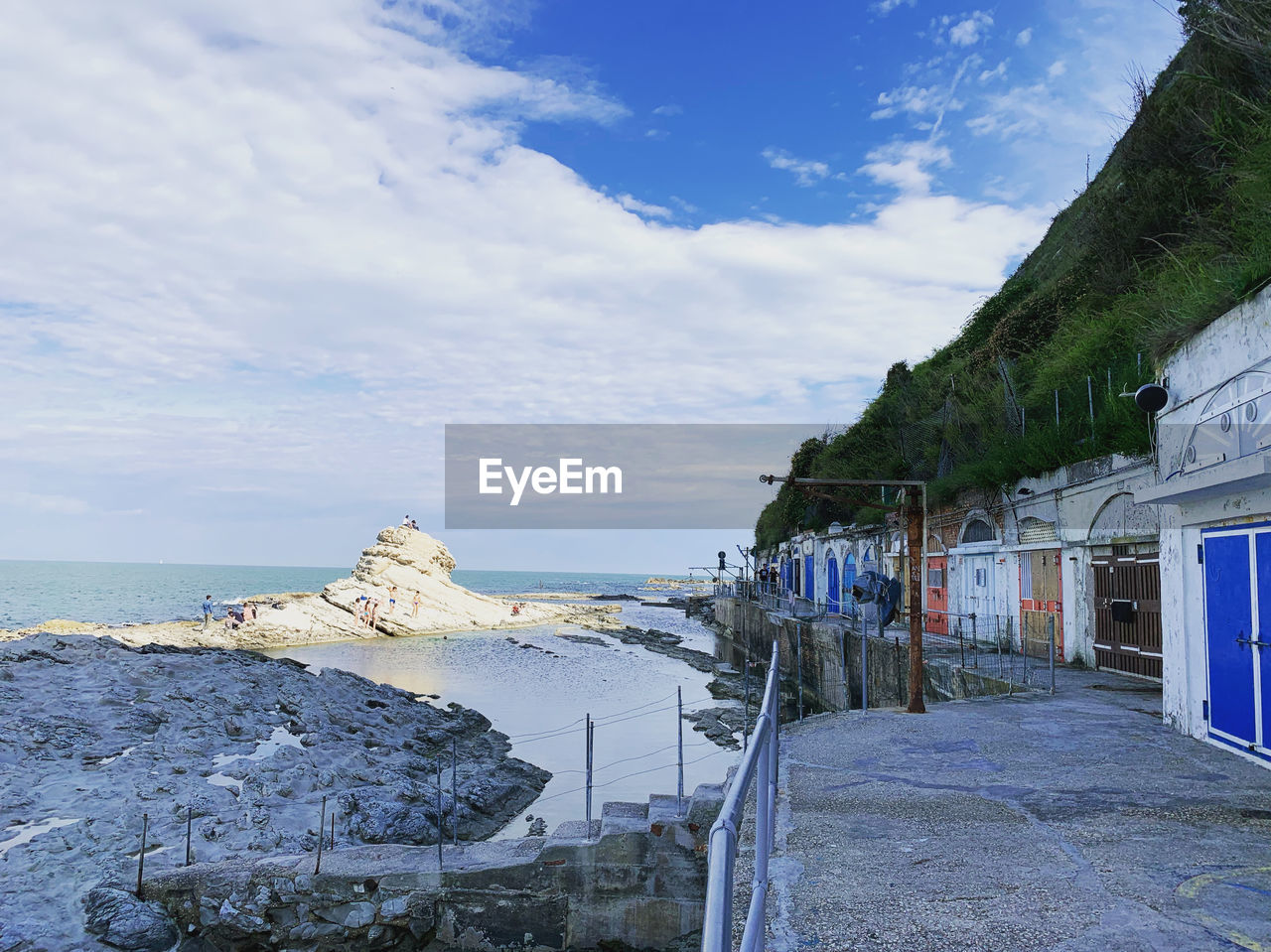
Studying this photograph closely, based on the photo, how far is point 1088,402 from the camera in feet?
58.1

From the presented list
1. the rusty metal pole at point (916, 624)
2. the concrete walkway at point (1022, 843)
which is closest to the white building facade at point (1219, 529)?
the concrete walkway at point (1022, 843)

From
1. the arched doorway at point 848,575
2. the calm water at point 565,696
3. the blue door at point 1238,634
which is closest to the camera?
the blue door at point 1238,634

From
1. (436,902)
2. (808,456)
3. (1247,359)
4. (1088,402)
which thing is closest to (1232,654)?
(1247,359)

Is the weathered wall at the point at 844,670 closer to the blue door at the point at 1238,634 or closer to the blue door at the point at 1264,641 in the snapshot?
the blue door at the point at 1238,634

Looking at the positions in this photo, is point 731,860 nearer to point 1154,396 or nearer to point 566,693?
point 1154,396

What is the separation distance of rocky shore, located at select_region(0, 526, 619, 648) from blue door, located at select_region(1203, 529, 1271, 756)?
3426 cm

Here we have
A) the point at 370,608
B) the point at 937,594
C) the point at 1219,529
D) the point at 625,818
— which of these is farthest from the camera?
the point at 370,608

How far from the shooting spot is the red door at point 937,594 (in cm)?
2326

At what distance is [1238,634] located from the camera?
298 inches

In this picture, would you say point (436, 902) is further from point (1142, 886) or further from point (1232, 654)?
point (1232, 654)

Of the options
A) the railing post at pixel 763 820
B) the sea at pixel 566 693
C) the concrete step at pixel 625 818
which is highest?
the railing post at pixel 763 820

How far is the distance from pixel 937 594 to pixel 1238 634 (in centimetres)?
1688

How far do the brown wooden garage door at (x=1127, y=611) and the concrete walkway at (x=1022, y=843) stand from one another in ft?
16.1

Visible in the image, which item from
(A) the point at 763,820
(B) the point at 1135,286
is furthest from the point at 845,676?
(A) the point at 763,820
